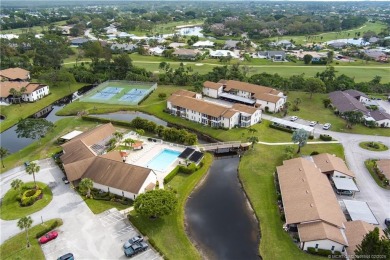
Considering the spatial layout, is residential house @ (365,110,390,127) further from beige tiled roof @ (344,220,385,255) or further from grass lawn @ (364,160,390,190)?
beige tiled roof @ (344,220,385,255)

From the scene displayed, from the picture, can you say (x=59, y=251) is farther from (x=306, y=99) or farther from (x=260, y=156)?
(x=306, y=99)

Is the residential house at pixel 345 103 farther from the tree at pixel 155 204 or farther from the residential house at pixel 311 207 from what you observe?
the tree at pixel 155 204

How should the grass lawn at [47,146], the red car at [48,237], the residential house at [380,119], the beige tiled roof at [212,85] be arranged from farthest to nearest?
the beige tiled roof at [212,85] < the residential house at [380,119] < the grass lawn at [47,146] < the red car at [48,237]

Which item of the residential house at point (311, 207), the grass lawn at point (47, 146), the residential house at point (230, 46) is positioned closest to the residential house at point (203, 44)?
the residential house at point (230, 46)

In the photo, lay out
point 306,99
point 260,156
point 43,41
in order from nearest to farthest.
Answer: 1. point 260,156
2. point 306,99
3. point 43,41

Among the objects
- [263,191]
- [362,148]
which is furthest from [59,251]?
[362,148]

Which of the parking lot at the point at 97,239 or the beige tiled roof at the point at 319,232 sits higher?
the beige tiled roof at the point at 319,232

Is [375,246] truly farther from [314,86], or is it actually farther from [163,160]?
[314,86]

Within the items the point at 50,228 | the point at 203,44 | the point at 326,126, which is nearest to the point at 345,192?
the point at 326,126
